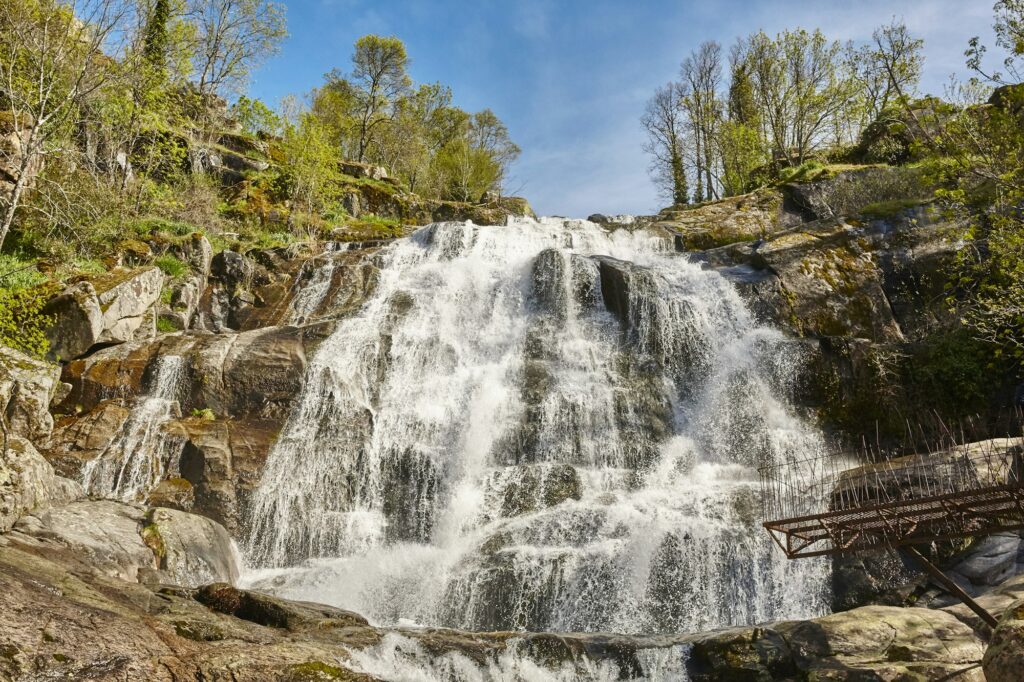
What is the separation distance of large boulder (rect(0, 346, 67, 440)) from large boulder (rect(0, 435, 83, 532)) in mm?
3302

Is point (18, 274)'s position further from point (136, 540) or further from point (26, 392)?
point (136, 540)

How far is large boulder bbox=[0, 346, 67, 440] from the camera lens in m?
13.4

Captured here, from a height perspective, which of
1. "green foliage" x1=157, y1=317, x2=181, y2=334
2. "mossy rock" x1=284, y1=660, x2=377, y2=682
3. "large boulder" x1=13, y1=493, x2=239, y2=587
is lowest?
"mossy rock" x1=284, y1=660, x2=377, y2=682

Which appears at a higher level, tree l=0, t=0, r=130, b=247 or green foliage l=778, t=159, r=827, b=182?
green foliage l=778, t=159, r=827, b=182

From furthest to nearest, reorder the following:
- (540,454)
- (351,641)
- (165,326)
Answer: (165,326), (540,454), (351,641)

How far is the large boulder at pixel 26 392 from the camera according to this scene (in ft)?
44.0

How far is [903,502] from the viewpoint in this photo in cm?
721

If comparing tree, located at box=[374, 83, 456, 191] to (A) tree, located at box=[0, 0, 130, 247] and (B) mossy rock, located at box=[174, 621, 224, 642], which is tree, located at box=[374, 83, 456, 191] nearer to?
(A) tree, located at box=[0, 0, 130, 247]

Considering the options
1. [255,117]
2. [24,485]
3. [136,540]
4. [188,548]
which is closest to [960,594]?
[188,548]

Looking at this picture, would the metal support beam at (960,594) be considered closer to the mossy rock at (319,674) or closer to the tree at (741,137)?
the mossy rock at (319,674)

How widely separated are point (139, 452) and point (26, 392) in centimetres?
266

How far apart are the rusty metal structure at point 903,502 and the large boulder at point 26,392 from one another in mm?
14336

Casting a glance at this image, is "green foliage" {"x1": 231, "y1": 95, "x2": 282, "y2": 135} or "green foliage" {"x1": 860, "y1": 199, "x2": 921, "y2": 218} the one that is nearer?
"green foliage" {"x1": 860, "y1": 199, "x2": 921, "y2": 218}

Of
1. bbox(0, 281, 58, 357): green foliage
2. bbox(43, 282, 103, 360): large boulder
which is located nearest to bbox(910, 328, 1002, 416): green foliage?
bbox(0, 281, 58, 357): green foliage
